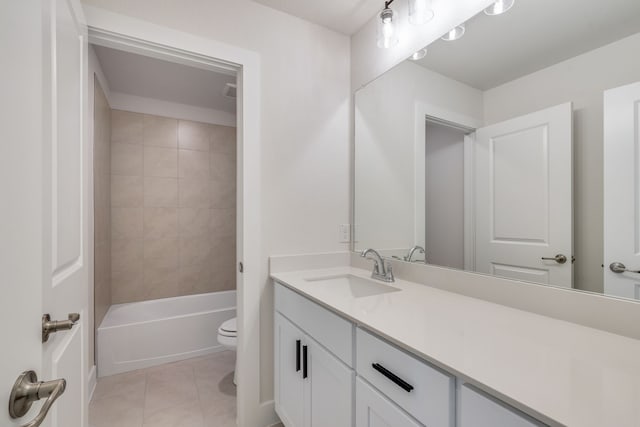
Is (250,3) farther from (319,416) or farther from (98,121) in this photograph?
(319,416)

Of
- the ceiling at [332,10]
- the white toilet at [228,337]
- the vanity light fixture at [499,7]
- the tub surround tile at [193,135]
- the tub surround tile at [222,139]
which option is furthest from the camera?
the tub surround tile at [222,139]

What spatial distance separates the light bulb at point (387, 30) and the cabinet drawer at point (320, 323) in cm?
141

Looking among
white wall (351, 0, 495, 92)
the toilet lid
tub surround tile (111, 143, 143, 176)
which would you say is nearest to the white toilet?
the toilet lid

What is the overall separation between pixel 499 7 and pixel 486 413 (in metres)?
1.36

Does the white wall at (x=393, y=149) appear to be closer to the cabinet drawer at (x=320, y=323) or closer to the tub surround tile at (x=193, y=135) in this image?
the cabinet drawer at (x=320, y=323)

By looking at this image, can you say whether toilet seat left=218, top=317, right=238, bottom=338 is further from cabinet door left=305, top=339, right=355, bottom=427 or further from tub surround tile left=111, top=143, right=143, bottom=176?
tub surround tile left=111, top=143, right=143, bottom=176

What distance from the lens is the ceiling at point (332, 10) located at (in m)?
1.60

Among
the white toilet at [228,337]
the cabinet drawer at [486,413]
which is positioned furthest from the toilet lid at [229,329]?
the cabinet drawer at [486,413]

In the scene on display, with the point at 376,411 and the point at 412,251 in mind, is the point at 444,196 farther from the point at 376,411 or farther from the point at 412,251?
the point at 376,411

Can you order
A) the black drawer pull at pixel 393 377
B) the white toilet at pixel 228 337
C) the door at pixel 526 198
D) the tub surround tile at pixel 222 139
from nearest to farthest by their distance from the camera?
the black drawer pull at pixel 393 377 < the door at pixel 526 198 < the white toilet at pixel 228 337 < the tub surround tile at pixel 222 139

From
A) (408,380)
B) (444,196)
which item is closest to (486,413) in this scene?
(408,380)

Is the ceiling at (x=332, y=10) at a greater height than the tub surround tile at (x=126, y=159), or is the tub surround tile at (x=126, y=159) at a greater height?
the ceiling at (x=332, y=10)

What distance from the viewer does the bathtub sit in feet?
7.25

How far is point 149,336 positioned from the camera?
233cm
